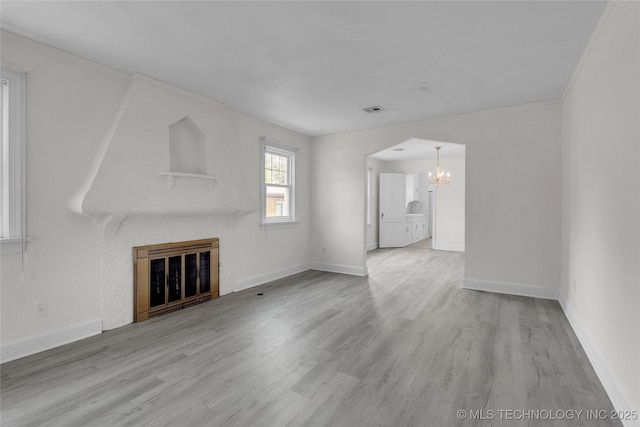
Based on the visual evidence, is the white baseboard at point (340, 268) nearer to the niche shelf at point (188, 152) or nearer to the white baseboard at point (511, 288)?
the white baseboard at point (511, 288)

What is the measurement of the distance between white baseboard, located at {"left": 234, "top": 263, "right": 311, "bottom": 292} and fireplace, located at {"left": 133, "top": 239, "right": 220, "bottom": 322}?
47 centimetres

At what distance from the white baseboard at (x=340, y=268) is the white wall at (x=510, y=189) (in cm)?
178

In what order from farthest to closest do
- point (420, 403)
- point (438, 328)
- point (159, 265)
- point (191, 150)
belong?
point (191, 150), point (159, 265), point (438, 328), point (420, 403)

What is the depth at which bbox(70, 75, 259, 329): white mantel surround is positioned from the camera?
10.2 ft

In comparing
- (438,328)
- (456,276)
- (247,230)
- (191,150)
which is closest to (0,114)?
(191,150)

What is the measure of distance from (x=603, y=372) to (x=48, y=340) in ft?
14.9

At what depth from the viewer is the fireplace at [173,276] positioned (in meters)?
3.48

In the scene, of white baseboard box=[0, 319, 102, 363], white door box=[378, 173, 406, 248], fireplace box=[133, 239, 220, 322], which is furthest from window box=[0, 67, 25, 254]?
white door box=[378, 173, 406, 248]

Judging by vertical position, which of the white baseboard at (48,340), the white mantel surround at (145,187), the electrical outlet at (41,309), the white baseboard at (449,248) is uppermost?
the white mantel surround at (145,187)

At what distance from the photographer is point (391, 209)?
9.39 m

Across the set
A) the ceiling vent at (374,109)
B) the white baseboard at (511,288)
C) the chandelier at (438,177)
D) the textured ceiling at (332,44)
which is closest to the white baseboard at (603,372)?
the white baseboard at (511,288)

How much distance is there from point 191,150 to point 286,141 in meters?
1.96

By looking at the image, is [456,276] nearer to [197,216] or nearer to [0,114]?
[197,216]

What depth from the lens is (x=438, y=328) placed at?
328 cm
